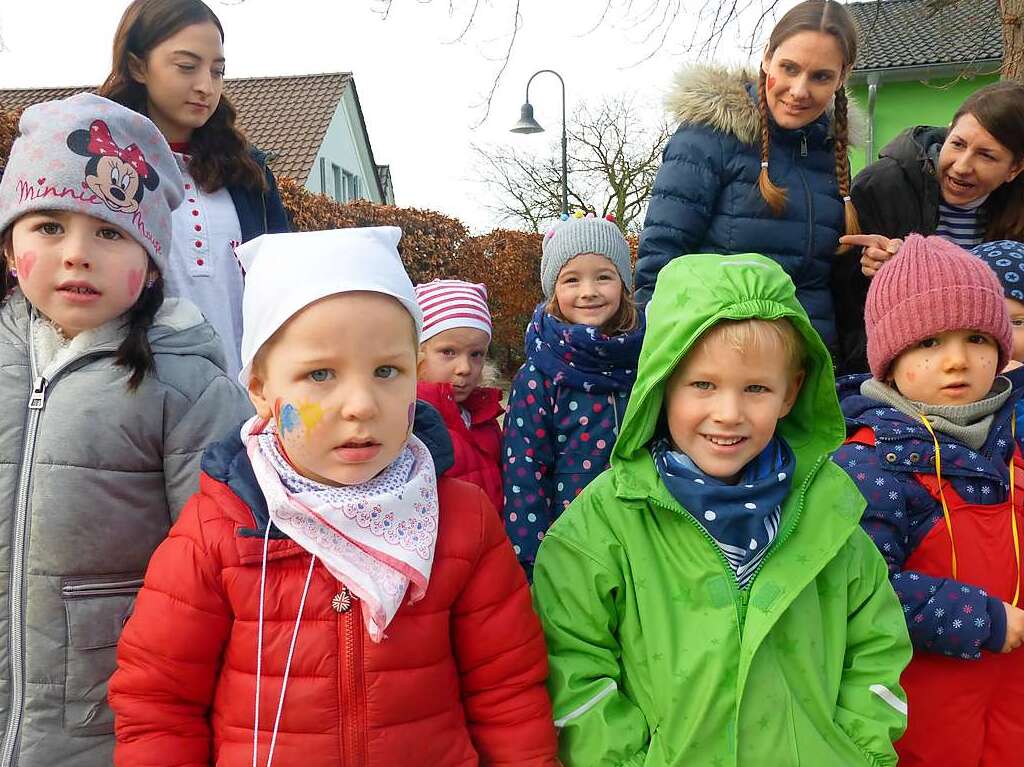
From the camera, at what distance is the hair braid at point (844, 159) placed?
10.4 feet

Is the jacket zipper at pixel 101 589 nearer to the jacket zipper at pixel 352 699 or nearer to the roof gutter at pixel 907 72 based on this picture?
the jacket zipper at pixel 352 699

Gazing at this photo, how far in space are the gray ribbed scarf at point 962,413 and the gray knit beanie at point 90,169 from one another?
6.62 ft

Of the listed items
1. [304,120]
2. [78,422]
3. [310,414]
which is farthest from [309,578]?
[304,120]

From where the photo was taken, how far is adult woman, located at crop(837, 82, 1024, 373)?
307 centimetres

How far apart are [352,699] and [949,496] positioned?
1609 millimetres

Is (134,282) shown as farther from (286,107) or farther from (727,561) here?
(286,107)

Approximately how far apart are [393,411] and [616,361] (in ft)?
5.07

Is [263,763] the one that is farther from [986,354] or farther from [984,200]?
[984,200]

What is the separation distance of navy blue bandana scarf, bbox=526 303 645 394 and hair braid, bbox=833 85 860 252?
3.06ft

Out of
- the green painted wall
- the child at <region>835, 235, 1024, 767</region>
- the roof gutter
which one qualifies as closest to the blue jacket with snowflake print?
the child at <region>835, 235, 1024, 767</region>

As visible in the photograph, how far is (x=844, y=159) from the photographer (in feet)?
10.6

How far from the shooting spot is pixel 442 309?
3312 mm

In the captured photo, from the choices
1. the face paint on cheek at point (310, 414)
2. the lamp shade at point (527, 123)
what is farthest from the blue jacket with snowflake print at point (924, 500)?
the lamp shade at point (527, 123)

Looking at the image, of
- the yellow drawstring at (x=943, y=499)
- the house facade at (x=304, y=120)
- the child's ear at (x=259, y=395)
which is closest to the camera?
the child's ear at (x=259, y=395)
